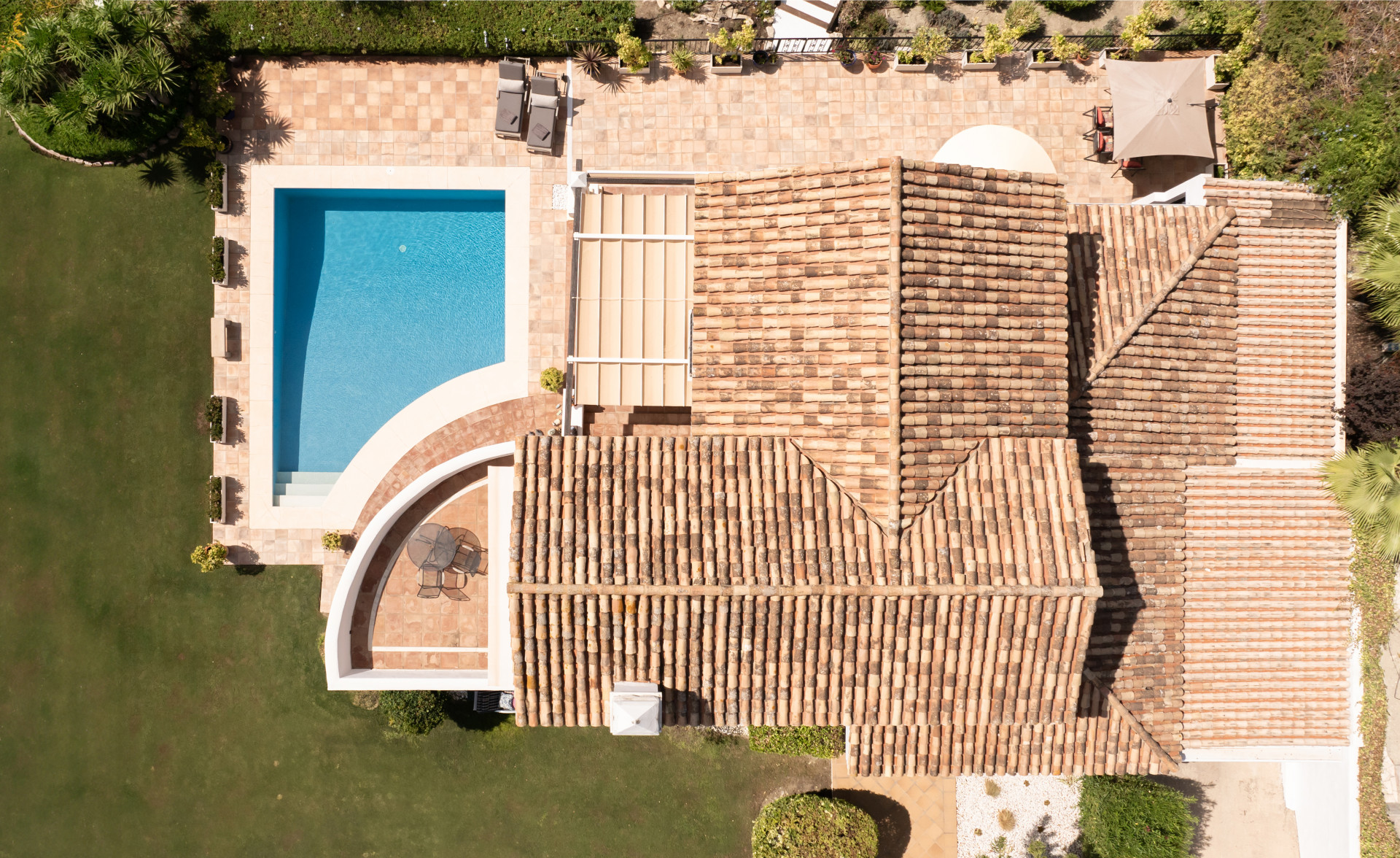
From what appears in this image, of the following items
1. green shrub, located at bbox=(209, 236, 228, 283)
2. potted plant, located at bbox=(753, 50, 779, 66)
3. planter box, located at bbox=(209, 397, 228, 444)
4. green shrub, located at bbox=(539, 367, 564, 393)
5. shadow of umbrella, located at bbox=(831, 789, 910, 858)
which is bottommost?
shadow of umbrella, located at bbox=(831, 789, 910, 858)

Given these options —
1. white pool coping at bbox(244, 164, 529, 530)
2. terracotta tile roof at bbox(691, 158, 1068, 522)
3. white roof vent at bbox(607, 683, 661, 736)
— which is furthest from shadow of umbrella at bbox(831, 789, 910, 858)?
white pool coping at bbox(244, 164, 529, 530)

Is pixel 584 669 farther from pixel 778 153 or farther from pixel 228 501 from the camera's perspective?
pixel 778 153

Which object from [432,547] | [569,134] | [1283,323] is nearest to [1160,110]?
[1283,323]

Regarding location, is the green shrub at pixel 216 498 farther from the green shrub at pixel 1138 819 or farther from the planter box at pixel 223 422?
the green shrub at pixel 1138 819

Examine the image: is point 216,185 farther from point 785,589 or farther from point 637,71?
point 785,589

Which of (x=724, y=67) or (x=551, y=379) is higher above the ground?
(x=724, y=67)

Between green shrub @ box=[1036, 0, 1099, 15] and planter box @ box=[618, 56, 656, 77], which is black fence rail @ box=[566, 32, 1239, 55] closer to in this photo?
planter box @ box=[618, 56, 656, 77]

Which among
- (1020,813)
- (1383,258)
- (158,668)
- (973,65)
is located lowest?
(1020,813)
